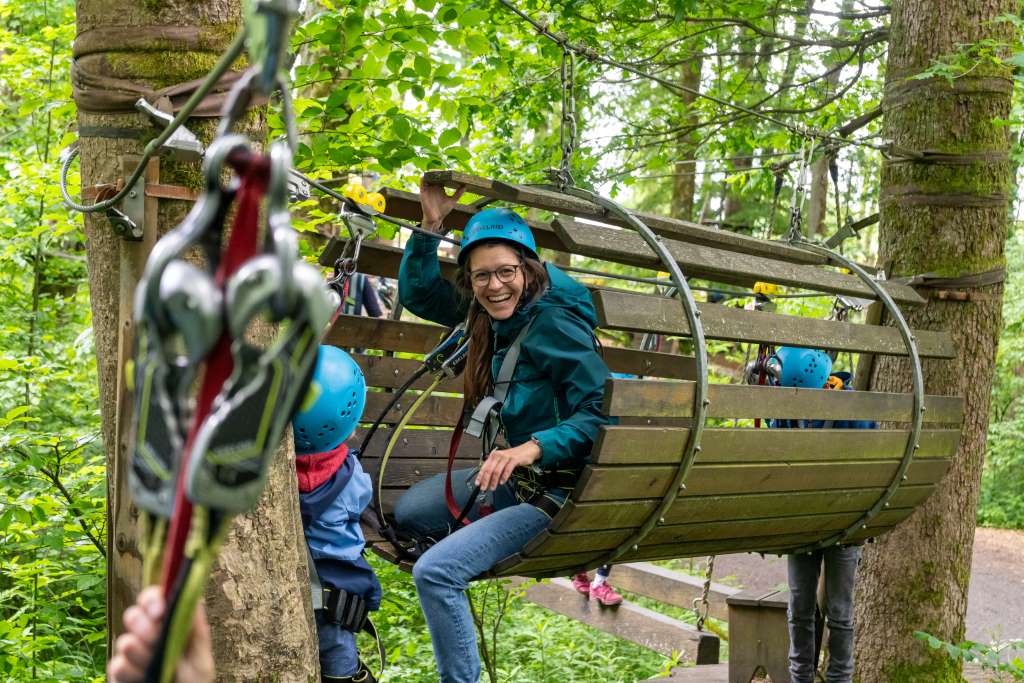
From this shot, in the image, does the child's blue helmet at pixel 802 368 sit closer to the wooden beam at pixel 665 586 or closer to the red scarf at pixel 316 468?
the wooden beam at pixel 665 586

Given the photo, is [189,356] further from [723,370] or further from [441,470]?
[723,370]

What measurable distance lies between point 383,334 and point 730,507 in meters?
1.77

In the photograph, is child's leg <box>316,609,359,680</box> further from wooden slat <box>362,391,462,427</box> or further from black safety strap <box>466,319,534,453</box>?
wooden slat <box>362,391,462,427</box>

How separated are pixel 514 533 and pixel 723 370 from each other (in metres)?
12.8

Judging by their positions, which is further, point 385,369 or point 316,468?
point 385,369

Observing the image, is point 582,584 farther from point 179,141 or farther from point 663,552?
point 179,141

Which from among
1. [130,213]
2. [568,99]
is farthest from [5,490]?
[568,99]

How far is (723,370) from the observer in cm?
1553

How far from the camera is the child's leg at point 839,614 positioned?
16.3 ft

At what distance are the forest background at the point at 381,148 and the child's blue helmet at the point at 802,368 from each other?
39.1 inches

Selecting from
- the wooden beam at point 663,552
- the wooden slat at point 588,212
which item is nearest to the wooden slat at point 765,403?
the wooden beam at point 663,552

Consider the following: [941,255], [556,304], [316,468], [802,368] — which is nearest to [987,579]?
[802,368]

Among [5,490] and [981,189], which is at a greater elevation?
[981,189]

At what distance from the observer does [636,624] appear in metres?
7.33
